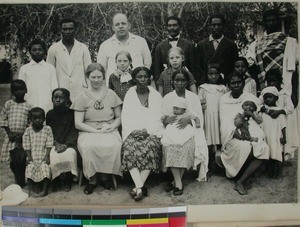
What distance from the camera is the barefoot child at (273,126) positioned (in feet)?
9.76

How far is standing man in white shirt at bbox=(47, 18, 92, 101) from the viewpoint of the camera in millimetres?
2908

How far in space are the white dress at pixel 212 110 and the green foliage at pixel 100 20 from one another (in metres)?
0.32

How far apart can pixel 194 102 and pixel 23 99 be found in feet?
3.72

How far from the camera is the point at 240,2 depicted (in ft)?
9.70

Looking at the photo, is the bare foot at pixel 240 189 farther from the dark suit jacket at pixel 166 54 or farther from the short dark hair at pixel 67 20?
the short dark hair at pixel 67 20

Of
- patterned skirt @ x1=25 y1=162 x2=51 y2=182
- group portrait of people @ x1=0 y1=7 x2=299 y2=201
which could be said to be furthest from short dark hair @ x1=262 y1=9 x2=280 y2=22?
patterned skirt @ x1=25 y1=162 x2=51 y2=182

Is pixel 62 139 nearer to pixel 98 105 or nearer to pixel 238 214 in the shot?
pixel 98 105

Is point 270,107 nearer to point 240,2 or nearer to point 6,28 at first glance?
point 240,2

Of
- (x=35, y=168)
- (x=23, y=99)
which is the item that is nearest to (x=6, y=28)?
(x=23, y=99)

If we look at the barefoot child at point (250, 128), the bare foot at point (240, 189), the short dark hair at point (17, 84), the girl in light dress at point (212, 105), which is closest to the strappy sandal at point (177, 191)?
the girl in light dress at point (212, 105)

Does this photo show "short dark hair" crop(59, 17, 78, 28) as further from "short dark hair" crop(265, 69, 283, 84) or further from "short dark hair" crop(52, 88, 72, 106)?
"short dark hair" crop(265, 69, 283, 84)

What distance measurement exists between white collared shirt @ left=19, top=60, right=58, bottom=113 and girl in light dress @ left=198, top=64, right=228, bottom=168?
996 millimetres

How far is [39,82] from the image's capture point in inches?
114

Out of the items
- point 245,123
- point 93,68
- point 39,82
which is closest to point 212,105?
point 245,123
